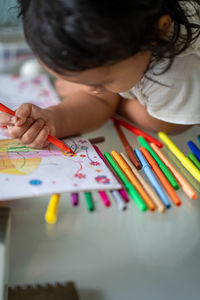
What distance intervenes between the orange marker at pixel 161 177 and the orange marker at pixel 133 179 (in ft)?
0.10

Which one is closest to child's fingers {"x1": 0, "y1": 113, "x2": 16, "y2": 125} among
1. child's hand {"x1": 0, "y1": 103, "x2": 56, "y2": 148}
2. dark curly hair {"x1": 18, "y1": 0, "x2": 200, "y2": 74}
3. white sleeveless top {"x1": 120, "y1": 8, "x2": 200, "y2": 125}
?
child's hand {"x1": 0, "y1": 103, "x2": 56, "y2": 148}

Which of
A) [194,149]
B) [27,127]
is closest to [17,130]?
[27,127]

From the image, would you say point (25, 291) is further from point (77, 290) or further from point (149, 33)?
point (149, 33)

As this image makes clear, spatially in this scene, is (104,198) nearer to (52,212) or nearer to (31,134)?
(52,212)

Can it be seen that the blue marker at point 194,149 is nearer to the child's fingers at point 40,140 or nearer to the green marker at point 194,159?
the green marker at point 194,159

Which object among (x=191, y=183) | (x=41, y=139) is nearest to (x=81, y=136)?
(x=41, y=139)

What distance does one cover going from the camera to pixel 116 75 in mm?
423

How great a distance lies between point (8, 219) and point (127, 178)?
0.14 metres

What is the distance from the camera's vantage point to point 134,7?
36cm

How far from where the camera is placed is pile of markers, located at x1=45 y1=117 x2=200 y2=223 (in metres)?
0.36

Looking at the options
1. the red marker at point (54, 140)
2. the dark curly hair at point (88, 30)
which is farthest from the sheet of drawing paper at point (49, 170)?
the dark curly hair at point (88, 30)

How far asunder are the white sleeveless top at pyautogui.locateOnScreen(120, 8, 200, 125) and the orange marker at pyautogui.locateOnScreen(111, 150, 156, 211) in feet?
0.53

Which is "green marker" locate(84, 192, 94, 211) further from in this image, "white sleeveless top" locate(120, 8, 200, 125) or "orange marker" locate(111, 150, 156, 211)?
"white sleeveless top" locate(120, 8, 200, 125)

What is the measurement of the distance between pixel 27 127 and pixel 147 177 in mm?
181
